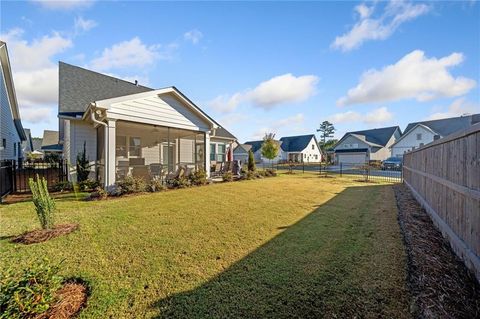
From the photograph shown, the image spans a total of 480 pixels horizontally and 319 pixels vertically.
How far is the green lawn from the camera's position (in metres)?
2.49

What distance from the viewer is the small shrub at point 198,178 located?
1152 centimetres

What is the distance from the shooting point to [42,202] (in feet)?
14.0

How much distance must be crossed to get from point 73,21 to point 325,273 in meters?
12.2

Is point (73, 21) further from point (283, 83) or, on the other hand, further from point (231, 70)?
point (283, 83)

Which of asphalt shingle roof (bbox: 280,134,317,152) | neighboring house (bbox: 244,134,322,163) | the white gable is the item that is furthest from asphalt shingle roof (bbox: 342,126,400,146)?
the white gable

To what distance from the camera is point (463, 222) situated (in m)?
3.36

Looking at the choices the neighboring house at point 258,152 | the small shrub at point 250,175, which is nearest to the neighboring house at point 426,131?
the neighboring house at point 258,152

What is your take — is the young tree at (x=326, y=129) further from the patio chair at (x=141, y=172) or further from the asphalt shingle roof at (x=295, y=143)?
the patio chair at (x=141, y=172)

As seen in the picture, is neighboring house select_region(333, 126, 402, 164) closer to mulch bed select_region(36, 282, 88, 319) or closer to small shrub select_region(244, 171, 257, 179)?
small shrub select_region(244, 171, 257, 179)

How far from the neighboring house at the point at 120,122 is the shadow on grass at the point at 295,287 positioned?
24.0 ft

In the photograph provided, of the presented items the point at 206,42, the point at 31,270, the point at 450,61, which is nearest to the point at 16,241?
the point at 31,270

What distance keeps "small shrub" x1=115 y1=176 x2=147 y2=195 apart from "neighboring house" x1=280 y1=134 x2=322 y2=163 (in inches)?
1723

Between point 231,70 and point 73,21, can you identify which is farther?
point 231,70

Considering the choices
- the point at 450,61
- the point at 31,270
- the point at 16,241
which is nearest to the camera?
the point at 31,270
